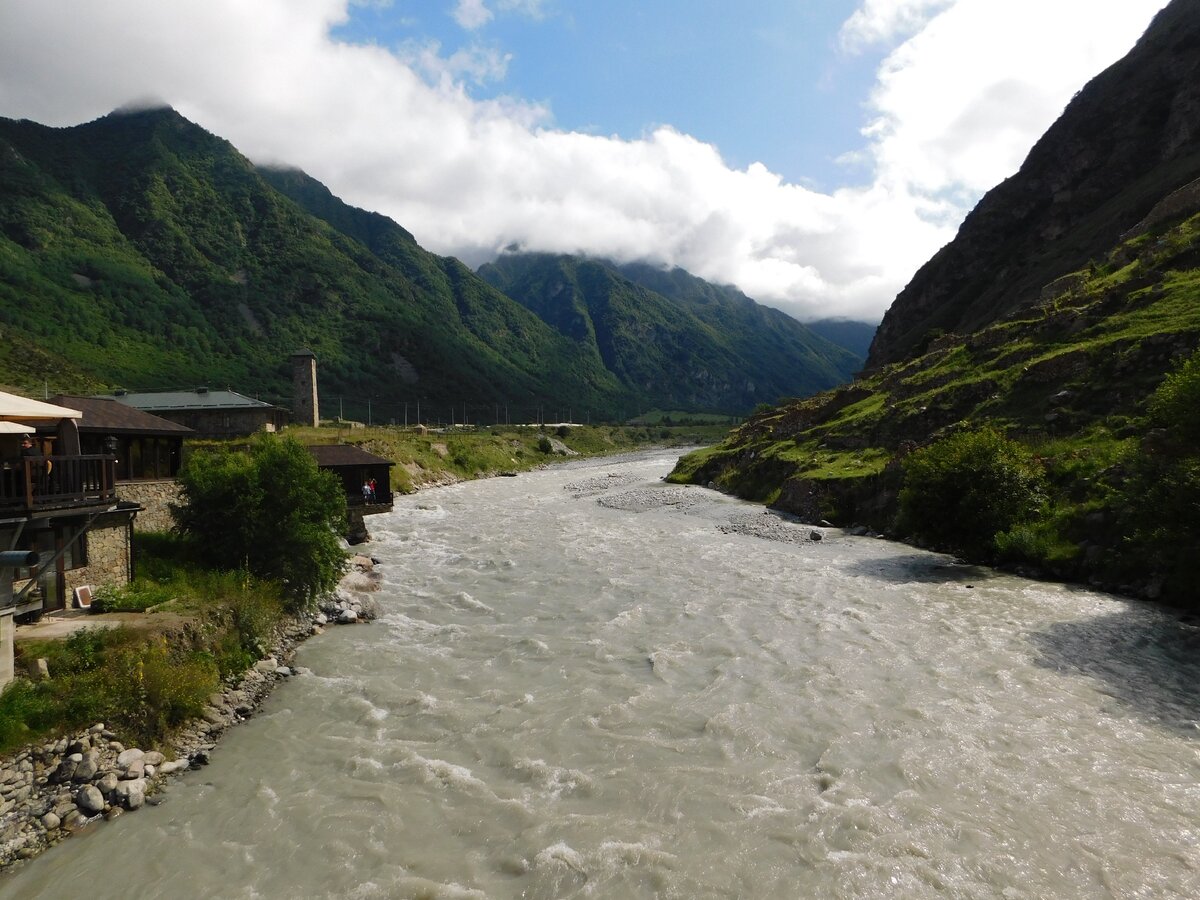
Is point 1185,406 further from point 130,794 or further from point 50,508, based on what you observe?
point 50,508

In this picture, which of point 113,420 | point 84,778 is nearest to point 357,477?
point 113,420

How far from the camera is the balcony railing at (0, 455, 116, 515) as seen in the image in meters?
16.3

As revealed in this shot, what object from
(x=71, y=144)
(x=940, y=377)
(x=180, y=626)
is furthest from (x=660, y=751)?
(x=71, y=144)

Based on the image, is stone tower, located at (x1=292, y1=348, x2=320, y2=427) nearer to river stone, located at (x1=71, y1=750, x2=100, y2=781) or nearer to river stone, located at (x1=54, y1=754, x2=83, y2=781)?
river stone, located at (x1=71, y1=750, x2=100, y2=781)

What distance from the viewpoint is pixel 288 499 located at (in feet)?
79.4

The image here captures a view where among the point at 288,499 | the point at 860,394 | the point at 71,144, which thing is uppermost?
the point at 71,144

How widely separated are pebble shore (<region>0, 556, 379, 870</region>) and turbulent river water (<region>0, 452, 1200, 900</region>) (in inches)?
17.9

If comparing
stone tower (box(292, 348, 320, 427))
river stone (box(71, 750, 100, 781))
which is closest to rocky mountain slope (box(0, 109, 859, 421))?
stone tower (box(292, 348, 320, 427))

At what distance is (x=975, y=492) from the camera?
30.2 m

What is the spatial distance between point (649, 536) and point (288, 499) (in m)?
23.5

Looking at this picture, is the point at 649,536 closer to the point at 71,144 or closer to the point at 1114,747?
the point at 1114,747

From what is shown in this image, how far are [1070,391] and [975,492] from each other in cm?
1396

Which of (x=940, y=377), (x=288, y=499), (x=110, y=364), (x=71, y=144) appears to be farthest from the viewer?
(x=71, y=144)

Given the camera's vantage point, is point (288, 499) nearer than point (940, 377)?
Yes
